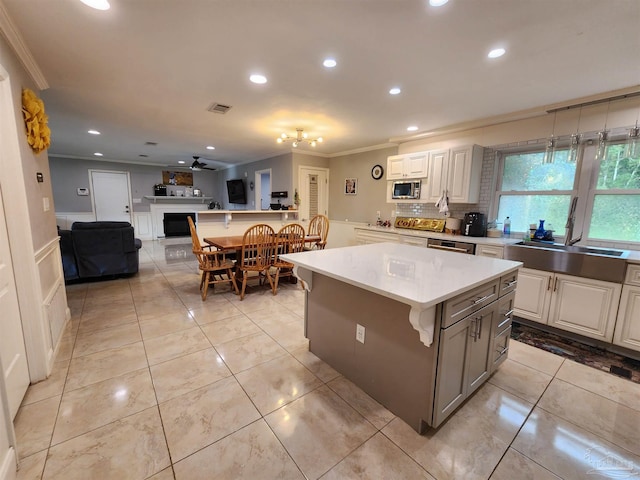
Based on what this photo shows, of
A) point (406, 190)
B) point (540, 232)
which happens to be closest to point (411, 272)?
point (540, 232)

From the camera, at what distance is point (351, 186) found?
5.81 metres

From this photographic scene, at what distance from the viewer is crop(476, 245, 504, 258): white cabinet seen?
3.03 metres

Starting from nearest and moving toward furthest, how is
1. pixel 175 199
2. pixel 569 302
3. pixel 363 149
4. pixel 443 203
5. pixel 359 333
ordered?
pixel 359 333 → pixel 569 302 → pixel 443 203 → pixel 363 149 → pixel 175 199

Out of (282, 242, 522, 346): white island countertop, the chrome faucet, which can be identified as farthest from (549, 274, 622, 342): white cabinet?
(282, 242, 522, 346): white island countertop

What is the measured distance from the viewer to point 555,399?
1793mm

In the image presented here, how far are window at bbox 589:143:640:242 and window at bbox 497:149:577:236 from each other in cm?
24

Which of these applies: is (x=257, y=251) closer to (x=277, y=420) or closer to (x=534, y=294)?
(x=277, y=420)

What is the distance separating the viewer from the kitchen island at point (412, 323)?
138 cm

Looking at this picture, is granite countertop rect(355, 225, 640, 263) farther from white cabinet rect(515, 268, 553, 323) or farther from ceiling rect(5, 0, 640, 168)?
ceiling rect(5, 0, 640, 168)

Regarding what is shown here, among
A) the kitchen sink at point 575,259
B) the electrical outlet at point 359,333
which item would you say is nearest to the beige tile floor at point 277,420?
the electrical outlet at point 359,333

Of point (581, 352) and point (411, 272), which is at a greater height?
point (411, 272)

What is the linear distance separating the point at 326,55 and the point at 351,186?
3.83 metres

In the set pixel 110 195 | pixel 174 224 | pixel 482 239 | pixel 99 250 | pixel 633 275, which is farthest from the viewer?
pixel 174 224

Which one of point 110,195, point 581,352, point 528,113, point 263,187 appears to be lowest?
point 581,352
